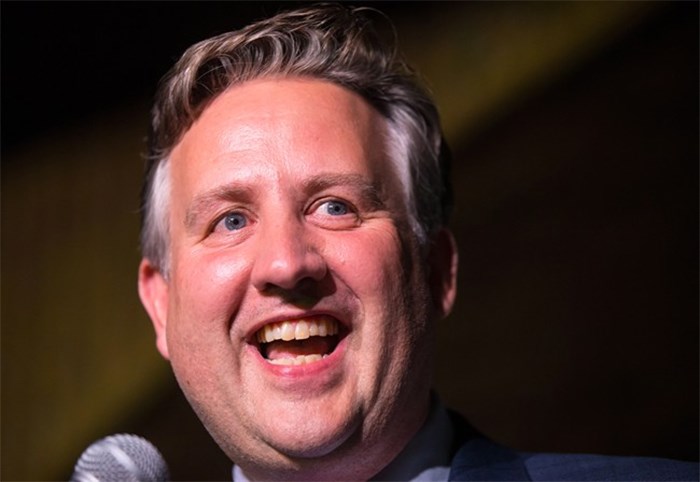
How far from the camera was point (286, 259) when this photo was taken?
160cm

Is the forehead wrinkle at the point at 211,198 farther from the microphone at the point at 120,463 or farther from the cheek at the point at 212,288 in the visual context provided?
the microphone at the point at 120,463

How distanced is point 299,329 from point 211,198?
0.27 metres

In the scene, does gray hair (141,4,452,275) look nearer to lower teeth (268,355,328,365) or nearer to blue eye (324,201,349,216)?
blue eye (324,201,349,216)

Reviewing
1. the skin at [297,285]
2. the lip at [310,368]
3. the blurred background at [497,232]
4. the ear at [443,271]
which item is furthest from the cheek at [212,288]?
the blurred background at [497,232]

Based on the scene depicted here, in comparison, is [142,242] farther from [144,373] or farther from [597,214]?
[597,214]

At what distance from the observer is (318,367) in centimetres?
164

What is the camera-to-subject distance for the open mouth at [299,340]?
5.44 ft

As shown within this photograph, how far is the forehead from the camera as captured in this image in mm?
Result: 1721

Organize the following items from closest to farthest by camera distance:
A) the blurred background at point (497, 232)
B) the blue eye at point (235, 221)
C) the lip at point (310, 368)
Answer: the lip at point (310, 368), the blue eye at point (235, 221), the blurred background at point (497, 232)

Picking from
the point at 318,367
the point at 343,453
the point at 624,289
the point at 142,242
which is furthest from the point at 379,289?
the point at 624,289

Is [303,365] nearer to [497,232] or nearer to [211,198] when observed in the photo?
[211,198]

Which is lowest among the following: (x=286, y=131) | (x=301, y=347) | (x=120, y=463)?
(x=120, y=463)

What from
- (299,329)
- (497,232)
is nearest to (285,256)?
(299,329)

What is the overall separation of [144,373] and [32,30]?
951 millimetres
